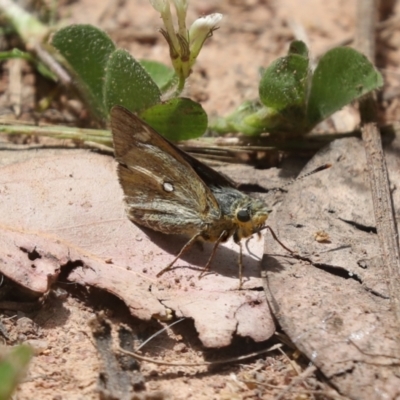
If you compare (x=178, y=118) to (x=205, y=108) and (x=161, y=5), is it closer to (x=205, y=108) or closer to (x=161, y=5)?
(x=161, y=5)

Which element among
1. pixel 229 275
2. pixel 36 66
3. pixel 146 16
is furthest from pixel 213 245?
pixel 146 16

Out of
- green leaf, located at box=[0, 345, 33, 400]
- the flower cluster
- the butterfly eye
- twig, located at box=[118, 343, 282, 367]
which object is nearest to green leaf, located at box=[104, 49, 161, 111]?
the flower cluster

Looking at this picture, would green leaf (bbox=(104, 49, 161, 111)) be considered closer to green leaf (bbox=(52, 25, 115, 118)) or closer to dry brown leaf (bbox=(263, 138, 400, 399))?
green leaf (bbox=(52, 25, 115, 118))

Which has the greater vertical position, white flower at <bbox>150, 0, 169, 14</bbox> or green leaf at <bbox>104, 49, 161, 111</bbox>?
white flower at <bbox>150, 0, 169, 14</bbox>

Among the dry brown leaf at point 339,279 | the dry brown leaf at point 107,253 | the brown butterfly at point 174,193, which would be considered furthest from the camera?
the brown butterfly at point 174,193

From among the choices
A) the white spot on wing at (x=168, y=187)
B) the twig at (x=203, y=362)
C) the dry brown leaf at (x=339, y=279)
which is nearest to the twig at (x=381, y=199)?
the dry brown leaf at (x=339, y=279)

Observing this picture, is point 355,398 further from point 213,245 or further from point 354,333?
point 213,245

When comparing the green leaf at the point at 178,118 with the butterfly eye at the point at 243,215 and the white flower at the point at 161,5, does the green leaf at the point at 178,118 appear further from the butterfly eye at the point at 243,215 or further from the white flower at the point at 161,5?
the butterfly eye at the point at 243,215
